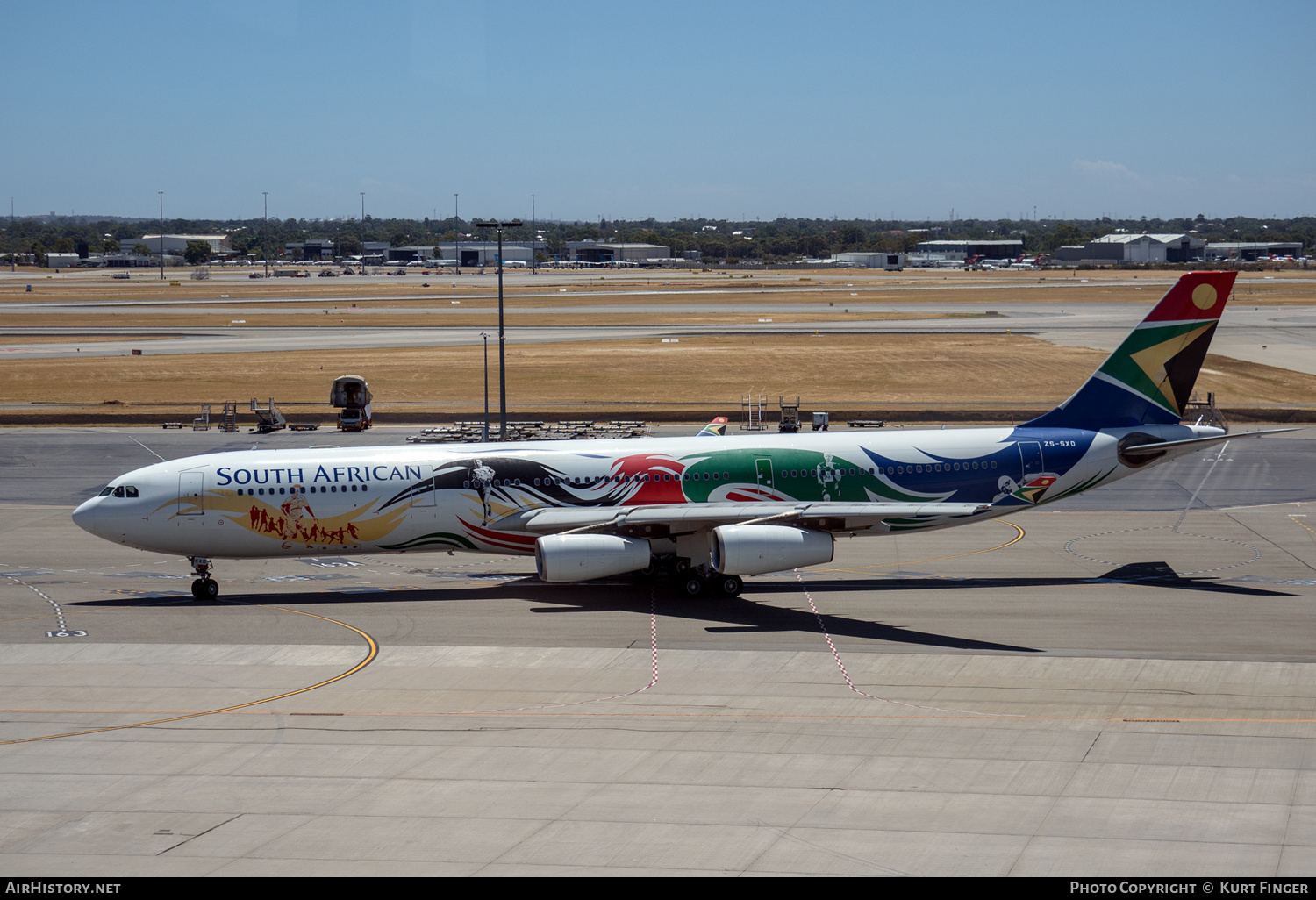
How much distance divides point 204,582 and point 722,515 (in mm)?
15811

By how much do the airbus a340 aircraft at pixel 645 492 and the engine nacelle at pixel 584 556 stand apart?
0.16 ft

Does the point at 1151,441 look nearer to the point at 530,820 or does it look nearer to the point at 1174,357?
the point at 1174,357

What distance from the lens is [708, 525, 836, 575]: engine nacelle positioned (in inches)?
1298

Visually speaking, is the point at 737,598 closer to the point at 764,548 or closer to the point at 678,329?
the point at 764,548

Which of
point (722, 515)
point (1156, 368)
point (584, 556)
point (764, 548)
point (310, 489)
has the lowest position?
point (584, 556)

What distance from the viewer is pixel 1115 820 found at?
19391mm

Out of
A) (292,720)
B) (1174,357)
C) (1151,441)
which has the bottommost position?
(292,720)

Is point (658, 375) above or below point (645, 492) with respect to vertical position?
below

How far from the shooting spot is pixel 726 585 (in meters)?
35.3

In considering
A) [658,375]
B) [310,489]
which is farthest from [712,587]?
[658,375]

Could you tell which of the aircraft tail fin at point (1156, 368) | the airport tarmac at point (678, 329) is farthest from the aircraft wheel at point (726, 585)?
the airport tarmac at point (678, 329)

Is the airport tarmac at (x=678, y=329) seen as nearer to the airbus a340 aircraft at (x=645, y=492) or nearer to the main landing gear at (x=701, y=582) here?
Answer: the airbus a340 aircraft at (x=645, y=492)

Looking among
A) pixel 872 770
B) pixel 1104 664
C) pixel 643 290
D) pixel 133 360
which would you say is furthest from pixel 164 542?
pixel 643 290

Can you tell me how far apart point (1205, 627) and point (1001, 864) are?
53.7 ft
